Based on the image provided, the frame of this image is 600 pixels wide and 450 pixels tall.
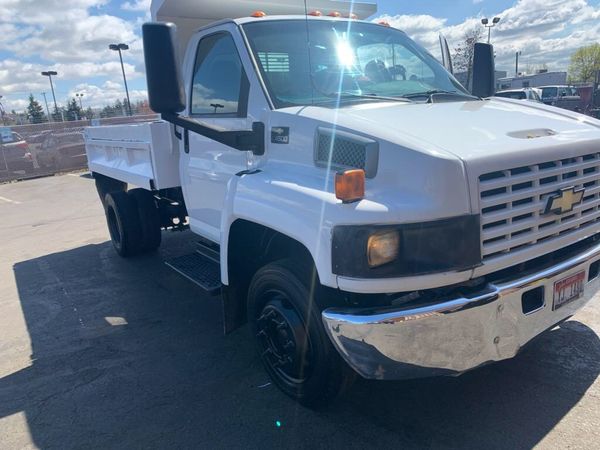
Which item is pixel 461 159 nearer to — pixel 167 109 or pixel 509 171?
pixel 509 171

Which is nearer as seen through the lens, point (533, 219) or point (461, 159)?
point (461, 159)

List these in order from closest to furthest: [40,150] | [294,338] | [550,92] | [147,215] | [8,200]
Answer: [294,338] → [147,215] → [8,200] → [40,150] → [550,92]

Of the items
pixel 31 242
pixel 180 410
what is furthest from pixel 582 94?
pixel 180 410

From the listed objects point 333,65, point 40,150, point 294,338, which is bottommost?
point 40,150

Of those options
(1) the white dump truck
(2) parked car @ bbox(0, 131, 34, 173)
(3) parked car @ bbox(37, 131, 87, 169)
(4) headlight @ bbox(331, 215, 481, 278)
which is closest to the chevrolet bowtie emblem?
(1) the white dump truck

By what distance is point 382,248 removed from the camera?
2.34 m

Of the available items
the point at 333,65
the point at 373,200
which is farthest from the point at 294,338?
the point at 333,65

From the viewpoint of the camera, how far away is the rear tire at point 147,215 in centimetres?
640

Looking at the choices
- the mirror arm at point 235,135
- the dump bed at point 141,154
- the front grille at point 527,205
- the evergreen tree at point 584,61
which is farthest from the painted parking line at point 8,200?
the evergreen tree at point 584,61

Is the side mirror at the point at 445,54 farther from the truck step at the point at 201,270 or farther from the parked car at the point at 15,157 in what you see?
the parked car at the point at 15,157

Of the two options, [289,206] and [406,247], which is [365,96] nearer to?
[289,206]

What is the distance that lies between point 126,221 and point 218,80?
304cm

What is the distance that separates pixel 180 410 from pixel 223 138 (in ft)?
5.96

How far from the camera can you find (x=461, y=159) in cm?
235
